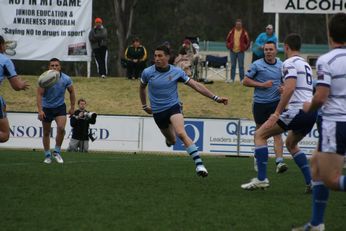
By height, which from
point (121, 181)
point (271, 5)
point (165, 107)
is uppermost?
point (271, 5)

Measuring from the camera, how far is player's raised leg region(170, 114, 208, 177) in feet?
43.8

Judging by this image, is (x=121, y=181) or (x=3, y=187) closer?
(x=3, y=187)

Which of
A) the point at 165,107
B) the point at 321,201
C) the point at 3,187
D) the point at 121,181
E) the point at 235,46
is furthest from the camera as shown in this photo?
the point at 235,46


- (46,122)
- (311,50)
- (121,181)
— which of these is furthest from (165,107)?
(311,50)

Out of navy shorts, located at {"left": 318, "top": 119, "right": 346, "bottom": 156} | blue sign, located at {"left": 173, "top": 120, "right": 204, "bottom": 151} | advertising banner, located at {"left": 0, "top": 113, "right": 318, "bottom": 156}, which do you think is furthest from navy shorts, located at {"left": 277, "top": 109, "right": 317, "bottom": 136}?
blue sign, located at {"left": 173, "top": 120, "right": 204, "bottom": 151}

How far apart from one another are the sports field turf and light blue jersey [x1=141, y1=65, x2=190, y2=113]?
1175 millimetres

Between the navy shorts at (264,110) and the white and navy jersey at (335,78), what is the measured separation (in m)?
7.20

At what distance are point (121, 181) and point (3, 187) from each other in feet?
6.85

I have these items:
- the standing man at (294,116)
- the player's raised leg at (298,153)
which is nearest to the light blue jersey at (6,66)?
→ the standing man at (294,116)

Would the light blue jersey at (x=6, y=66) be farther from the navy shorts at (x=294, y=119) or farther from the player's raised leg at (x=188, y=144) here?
the navy shorts at (x=294, y=119)

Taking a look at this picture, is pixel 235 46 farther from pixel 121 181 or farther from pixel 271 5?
pixel 121 181

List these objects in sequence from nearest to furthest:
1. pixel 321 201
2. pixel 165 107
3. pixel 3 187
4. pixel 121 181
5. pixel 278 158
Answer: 1. pixel 321 201
2. pixel 3 187
3. pixel 121 181
4. pixel 165 107
5. pixel 278 158

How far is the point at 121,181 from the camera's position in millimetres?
13289

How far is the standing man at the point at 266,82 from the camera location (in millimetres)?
14484
